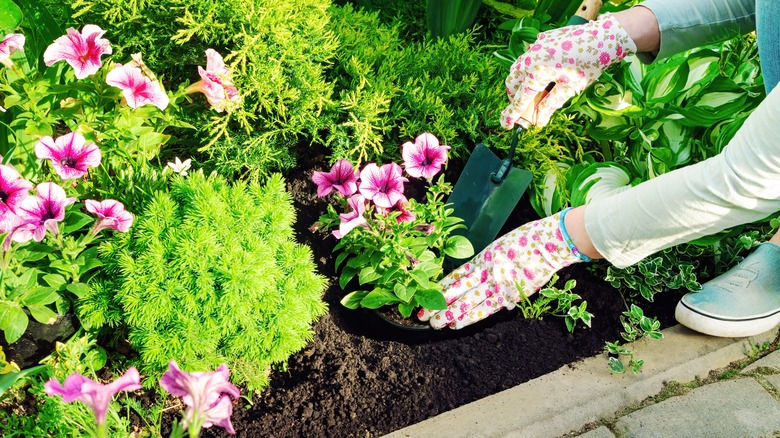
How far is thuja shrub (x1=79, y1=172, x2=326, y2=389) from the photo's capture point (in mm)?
1568

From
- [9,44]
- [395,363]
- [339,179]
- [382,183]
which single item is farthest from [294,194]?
[9,44]

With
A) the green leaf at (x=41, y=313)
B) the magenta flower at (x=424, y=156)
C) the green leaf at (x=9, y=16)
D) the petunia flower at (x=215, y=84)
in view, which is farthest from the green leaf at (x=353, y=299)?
the green leaf at (x=9, y=16)

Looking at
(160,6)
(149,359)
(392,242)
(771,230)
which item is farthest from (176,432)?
(771,230)

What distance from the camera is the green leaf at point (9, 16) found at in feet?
6.03

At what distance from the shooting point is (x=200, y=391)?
1059 millimetres

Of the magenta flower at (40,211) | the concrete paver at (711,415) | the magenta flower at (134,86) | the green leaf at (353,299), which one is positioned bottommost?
the green leaf at (353,299)

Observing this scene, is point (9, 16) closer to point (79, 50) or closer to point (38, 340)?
point (79, 50)

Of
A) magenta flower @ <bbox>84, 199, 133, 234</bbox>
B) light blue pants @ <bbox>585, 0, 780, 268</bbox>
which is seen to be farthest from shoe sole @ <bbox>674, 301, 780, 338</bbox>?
magenta flower @ <bbox>84, 199, 133, 234</bbox>

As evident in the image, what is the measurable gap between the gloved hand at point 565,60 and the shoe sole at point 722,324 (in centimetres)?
73

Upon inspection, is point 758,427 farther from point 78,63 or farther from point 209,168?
point 78,63

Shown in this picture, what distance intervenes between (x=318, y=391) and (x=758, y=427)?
115cm

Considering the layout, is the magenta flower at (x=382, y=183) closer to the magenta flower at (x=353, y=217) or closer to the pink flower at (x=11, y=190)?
the magenta flower at (x=353, y=217)

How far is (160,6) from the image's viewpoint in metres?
2.05

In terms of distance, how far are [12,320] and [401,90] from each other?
4.27ft
